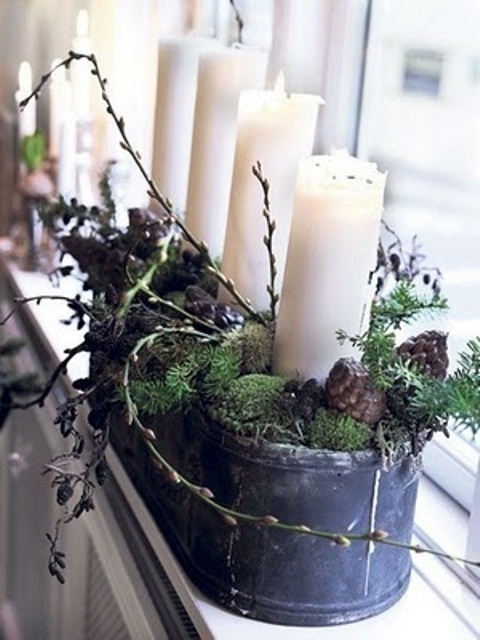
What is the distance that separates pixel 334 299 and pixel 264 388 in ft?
0.29

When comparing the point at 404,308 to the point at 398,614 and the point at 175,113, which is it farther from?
the point at 175,113

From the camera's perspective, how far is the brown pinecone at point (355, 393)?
688 mm

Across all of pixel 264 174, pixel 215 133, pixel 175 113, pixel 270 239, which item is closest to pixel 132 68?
pixel 175 113

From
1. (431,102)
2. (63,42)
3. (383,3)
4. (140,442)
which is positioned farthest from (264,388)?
(63,42)

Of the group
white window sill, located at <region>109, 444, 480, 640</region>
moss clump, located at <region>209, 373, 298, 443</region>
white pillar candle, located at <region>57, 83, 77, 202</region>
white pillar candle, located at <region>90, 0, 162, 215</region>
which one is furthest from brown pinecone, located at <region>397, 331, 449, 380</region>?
white pillar candle, located at <region>57, 83, 77, 202</region>

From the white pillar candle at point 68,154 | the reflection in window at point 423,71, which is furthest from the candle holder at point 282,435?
the white pillar candle at point 68,154

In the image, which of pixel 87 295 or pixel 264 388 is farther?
pixel 87 295

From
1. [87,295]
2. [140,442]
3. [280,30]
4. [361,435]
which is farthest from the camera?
[87,295]

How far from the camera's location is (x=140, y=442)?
36.2 inches

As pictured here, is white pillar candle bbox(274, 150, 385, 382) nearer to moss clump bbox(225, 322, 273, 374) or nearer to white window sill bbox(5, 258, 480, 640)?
moss clump bbox(225, 322, 273, 374)

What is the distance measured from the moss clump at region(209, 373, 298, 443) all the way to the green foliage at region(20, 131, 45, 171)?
1220 millimetres

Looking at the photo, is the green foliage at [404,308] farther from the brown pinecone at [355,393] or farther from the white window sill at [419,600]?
the white window sill at [419,600]

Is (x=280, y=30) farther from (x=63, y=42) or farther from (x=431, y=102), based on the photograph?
(x=63, y=42)

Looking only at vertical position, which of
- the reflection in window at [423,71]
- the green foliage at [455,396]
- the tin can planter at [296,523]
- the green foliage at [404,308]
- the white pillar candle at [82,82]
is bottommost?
the tin can planter at [296,523]
